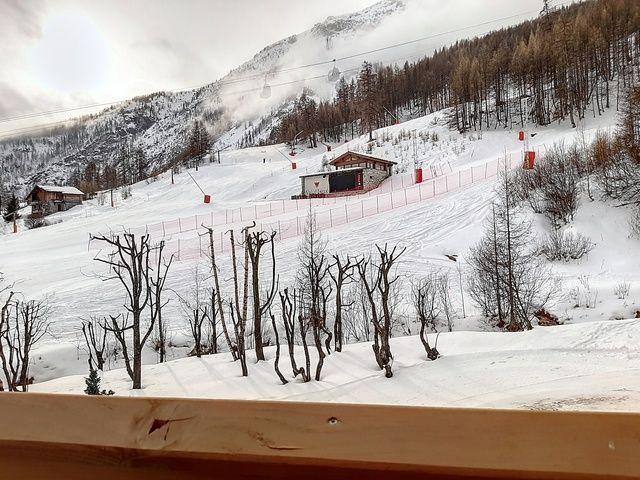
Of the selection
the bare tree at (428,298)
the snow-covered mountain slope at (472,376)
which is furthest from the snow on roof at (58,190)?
the bare tree at (428,298)

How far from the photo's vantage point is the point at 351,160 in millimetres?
29688

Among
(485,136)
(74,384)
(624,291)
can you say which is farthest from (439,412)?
(485,136)

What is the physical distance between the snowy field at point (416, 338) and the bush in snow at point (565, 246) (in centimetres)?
33

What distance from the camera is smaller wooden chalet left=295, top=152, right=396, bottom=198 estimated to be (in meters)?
28.0

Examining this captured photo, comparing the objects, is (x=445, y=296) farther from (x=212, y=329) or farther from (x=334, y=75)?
(x=334, y=75)

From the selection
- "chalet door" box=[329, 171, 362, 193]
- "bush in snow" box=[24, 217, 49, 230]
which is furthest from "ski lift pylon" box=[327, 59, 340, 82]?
"chalet door" box=[329, 171, 362, 193]

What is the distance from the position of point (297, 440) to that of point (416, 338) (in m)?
8.87

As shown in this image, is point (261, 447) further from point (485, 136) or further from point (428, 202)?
point (485, 136)

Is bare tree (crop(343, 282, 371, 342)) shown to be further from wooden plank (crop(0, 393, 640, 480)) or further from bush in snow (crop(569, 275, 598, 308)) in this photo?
wooden plank (crop(0, 393, 640, 480))

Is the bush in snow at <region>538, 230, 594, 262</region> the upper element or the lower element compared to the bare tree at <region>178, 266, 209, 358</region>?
upper

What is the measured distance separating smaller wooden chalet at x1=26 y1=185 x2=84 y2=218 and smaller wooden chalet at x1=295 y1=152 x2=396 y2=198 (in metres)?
27.3

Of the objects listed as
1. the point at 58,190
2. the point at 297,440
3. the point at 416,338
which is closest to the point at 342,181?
the point at 416,338

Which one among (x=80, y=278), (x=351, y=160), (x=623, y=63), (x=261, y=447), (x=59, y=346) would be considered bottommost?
(x=59, y=346)

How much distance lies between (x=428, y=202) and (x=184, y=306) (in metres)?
11.7
